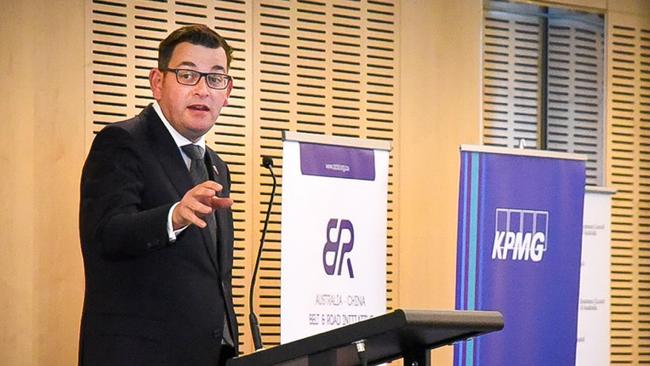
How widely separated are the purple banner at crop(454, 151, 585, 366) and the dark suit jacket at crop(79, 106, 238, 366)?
224 centimetres

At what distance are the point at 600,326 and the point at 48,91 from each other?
3.27 m

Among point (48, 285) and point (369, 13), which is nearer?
point (48, 285)

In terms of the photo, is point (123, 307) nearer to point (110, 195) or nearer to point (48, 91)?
point (110, 195)

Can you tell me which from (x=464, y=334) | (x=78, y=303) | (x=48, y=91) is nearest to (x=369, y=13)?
(x=48, y=91)

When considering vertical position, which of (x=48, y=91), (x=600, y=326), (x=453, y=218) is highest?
(x=48, y=91)

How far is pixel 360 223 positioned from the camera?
5.09m

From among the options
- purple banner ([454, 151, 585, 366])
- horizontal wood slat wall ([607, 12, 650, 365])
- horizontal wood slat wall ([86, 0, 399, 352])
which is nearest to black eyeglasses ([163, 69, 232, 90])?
purple banner ([454, 151, 585, 366])

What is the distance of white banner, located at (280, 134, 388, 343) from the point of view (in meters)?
4.89

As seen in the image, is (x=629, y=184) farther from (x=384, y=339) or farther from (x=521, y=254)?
(x=384, y=339)

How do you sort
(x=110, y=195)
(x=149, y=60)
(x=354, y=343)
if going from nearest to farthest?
(x=354, y=343) → (x=110, y=195) → (x=149, y=60)

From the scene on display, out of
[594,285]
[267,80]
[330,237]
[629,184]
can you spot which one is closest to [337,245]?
[330,237]

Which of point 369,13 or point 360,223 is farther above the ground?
point 369,13

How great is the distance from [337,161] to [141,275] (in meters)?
2.21

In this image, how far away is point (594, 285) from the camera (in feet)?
19.8
